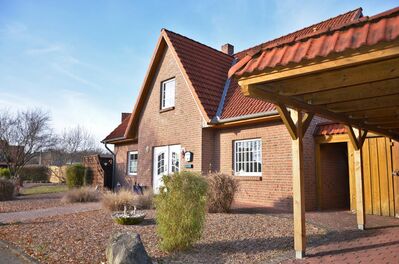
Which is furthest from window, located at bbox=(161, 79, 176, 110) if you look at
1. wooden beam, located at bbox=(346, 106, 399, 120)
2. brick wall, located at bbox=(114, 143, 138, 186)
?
wooden beam, located at bbox=(346, 106, 399, 120)

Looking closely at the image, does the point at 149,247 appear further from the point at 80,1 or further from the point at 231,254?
the point at 80,1

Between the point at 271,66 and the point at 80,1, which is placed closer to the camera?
the point at 271,66

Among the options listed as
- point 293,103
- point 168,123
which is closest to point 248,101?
point 168,123

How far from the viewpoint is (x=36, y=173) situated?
104ft

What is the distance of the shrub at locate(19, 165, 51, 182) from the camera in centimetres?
3111

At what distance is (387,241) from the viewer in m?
6.31

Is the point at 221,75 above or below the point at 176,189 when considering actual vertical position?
above

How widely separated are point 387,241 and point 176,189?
4226 millimetres

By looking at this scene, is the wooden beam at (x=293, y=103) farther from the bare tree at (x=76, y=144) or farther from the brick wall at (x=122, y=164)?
the bare tree at (x=76, y=144)

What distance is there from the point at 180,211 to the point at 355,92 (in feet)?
12.0

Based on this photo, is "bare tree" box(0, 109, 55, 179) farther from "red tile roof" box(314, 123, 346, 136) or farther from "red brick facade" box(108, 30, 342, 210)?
"red tile roof" box(314, 123, 346, 136)

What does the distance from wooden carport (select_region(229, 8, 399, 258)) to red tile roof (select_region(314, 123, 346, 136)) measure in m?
3.34

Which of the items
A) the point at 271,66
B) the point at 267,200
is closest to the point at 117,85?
the point at 267,200

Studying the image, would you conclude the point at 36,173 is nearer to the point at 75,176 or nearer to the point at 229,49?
the point at 75,176
